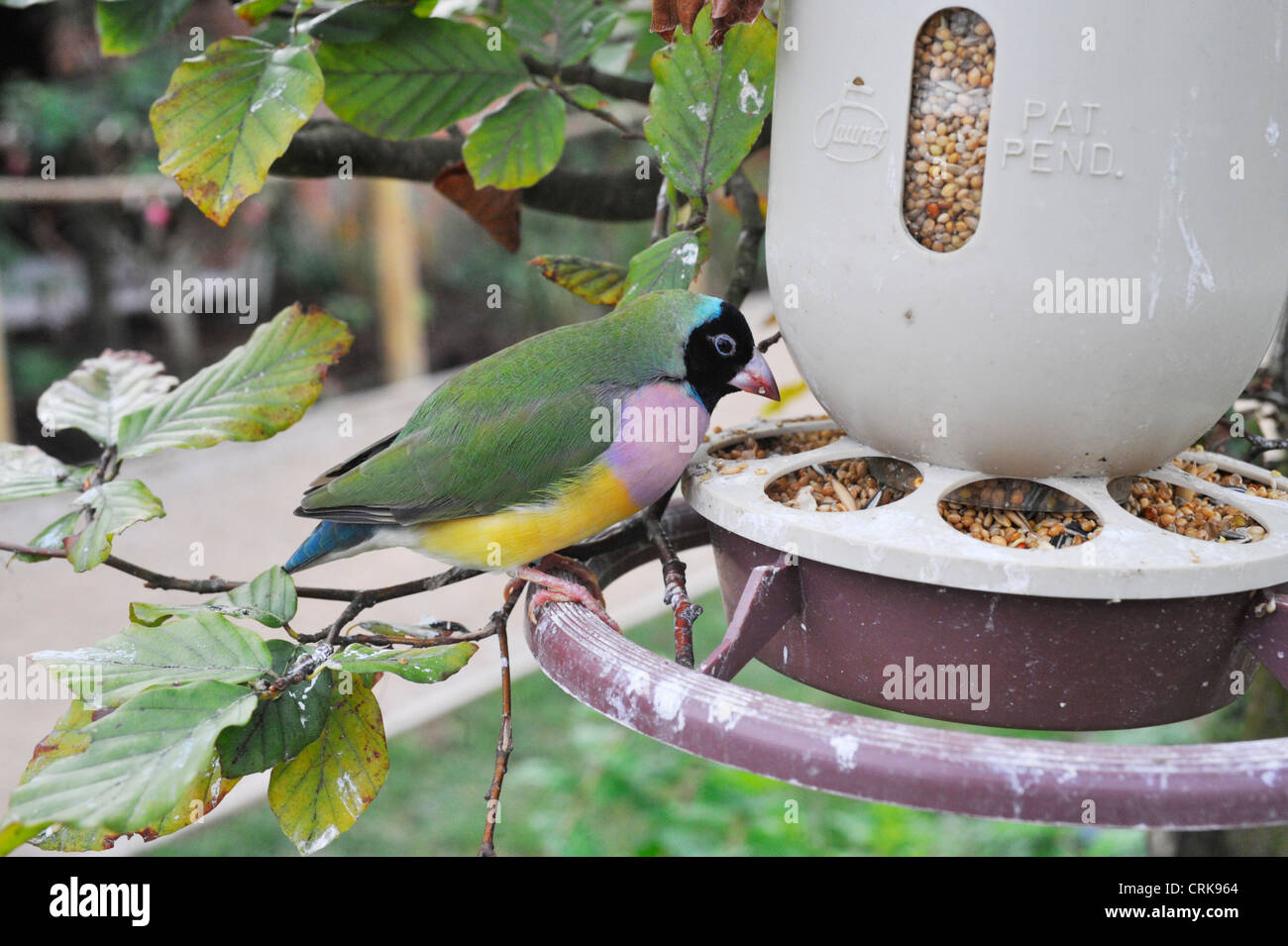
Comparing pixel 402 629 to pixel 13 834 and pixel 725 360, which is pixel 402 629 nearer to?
pixel 13 834

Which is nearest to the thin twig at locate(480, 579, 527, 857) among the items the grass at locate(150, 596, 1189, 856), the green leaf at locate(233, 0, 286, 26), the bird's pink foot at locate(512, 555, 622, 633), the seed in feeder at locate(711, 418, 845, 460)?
the bird's pink foot at locate(512, 555, 622, 633)

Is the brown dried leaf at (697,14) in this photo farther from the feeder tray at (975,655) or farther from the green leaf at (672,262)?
the feeder tray at (975,655)

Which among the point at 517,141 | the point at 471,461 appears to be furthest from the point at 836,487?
the point at 517,141

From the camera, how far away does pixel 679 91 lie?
191cm

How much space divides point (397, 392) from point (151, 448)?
25.4 ft

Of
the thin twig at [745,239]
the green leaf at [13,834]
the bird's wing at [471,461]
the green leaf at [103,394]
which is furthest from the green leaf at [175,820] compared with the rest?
the thin twig at [745,239]

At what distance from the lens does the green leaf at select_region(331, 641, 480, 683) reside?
1.48 metres

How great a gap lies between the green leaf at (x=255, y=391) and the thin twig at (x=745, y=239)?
0.72m

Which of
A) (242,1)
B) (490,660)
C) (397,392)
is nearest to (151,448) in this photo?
(242,1)

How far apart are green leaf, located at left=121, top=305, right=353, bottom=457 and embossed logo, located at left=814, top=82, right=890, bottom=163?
839 millimetres

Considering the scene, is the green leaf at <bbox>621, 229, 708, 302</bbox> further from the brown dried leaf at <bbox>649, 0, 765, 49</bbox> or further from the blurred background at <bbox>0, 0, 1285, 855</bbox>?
the blurred background at <bbox>0, 0, 1285, 855</bbox>

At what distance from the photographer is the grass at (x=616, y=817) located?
4.10m

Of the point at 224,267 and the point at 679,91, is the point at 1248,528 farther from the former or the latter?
the point at 224,267
